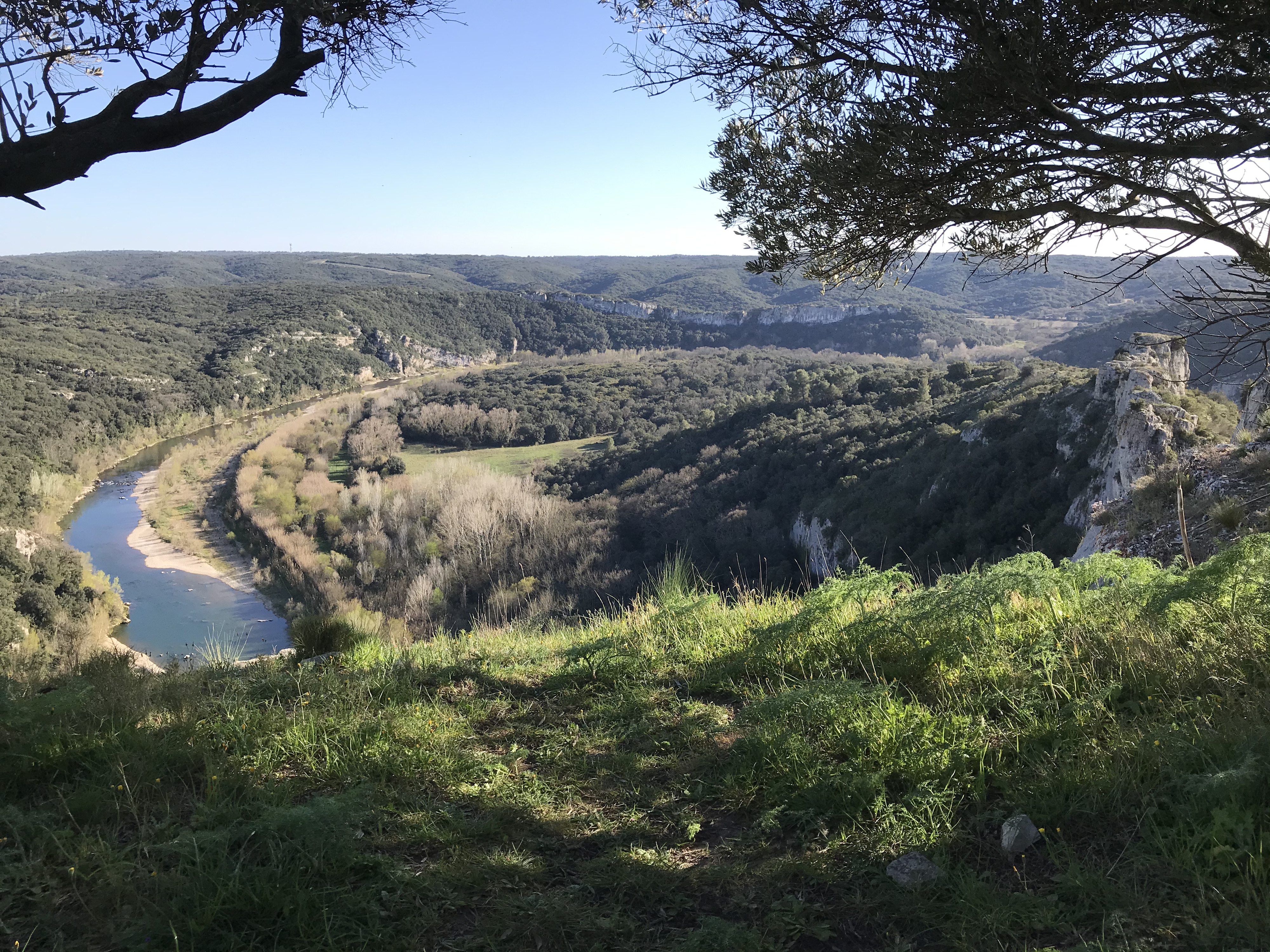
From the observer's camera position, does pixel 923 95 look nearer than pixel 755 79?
Yes

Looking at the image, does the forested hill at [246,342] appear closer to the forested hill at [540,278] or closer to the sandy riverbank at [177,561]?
the sandy riverbank at [177,561]

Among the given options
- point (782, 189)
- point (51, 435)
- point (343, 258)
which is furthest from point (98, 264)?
point (782, 189)

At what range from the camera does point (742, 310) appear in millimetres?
105062

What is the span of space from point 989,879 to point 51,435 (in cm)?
6263

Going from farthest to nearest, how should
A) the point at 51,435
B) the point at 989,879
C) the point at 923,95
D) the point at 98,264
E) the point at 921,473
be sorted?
the point at 98,264, the point at 51,435, the point at 921,473, the point at 923,95, the point at 989,879

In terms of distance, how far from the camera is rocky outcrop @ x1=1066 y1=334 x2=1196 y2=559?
1383cm

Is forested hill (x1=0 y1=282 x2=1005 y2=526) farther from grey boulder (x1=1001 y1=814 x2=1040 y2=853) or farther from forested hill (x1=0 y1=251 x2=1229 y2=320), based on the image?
grey boulder (x1=1001 y1=814 x2=1040 y2=853)

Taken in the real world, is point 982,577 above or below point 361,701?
above

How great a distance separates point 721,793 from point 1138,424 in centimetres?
1538

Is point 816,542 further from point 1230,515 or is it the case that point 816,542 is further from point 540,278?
point 540,278

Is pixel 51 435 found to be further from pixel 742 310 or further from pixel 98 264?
pixel 98 264

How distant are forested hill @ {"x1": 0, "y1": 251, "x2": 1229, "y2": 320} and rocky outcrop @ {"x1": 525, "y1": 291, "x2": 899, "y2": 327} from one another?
1.77 m

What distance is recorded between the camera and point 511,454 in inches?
2302

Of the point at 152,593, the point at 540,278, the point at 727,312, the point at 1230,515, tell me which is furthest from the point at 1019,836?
the point at 540,278
